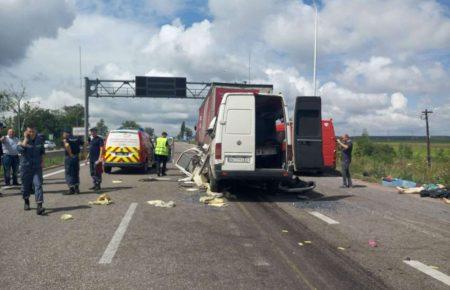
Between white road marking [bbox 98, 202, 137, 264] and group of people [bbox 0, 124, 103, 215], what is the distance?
1734 millimetres

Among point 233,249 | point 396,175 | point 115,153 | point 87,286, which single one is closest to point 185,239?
point 233,249

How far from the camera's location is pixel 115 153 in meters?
17.9

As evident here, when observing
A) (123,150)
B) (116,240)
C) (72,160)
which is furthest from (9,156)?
(116,240)

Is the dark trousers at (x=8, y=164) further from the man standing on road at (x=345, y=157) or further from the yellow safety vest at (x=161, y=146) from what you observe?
the man standing on road at (x=345, y=157)

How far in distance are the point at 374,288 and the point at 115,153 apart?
14693 millimetres

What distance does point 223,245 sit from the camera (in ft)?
20.6

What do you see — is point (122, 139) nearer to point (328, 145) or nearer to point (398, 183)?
point (328, 145)

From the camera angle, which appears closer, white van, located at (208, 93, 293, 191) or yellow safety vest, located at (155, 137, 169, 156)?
white van, located at (208, 93, 293, 191)

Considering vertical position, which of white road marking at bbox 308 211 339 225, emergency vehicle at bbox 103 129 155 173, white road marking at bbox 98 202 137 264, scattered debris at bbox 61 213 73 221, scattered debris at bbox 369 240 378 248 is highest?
emergency vehicle at bbox 103 129 155 173

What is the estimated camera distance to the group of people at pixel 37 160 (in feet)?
28.5

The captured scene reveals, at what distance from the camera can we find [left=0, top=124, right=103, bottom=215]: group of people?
28.5 feet

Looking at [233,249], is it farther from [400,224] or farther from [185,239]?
[400,224]

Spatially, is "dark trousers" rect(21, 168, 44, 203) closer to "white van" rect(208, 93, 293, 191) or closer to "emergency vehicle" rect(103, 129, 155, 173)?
"white van" rect(208, 93, 293, 191)

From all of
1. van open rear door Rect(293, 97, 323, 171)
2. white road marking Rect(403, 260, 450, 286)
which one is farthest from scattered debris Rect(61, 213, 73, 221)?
van open rear door Rect(293, 97, 323, 171)
